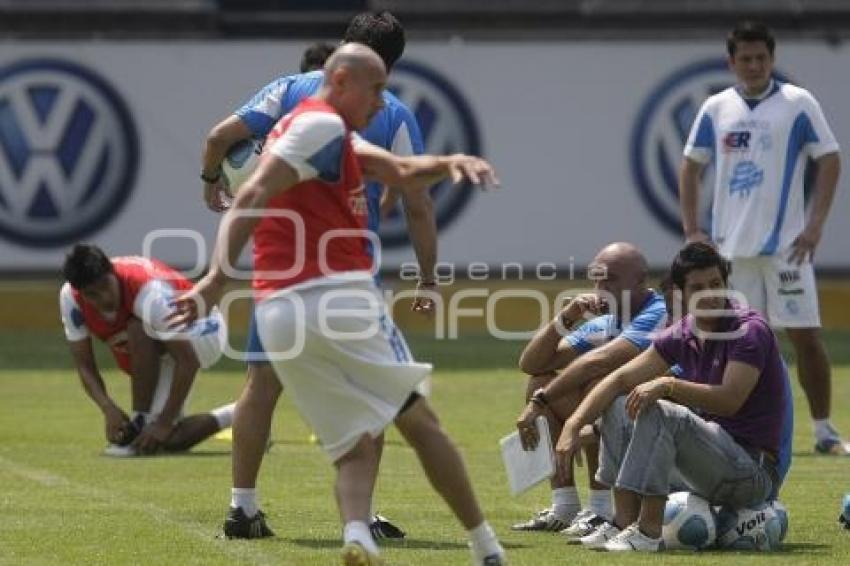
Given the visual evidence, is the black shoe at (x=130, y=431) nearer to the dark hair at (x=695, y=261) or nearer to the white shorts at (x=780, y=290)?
the white shorts at (x=780, y=290)

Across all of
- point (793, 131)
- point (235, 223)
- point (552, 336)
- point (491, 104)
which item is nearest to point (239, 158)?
point (552, 336)

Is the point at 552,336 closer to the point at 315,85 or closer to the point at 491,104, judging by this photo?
the point at 315,85

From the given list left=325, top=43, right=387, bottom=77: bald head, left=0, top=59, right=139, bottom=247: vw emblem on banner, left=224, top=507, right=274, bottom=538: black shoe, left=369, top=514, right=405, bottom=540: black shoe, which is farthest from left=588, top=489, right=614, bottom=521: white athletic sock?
left=0, top=59, right=139, bottom=247: vw emblem on banner

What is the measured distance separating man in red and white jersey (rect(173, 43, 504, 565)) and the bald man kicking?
1448mm

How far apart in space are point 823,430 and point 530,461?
4543 millimetres

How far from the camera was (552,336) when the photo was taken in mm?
10945

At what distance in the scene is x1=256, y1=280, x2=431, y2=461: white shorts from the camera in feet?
28.2

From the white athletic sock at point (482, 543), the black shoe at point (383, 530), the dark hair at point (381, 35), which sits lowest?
the black shoe at point (383, 530)

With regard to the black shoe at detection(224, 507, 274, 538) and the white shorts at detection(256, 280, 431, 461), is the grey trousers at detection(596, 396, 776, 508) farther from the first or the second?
the black shoe at detection(224, 507, 274, 538)

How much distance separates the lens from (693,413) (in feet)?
32.4

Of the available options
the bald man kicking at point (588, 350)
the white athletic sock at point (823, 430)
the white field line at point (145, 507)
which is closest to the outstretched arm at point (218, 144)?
the white field line at point (145, 507)

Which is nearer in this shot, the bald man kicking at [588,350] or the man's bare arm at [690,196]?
the bald man kicking at [588,350]

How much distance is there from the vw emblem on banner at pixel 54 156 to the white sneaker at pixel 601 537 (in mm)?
12700

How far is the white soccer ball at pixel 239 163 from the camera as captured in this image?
36.4ft
